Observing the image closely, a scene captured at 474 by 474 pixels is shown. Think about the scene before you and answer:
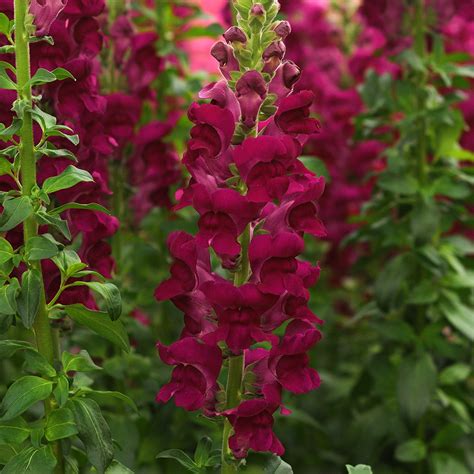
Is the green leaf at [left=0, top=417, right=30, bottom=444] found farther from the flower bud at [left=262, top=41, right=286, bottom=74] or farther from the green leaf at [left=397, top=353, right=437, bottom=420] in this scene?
the green leaf at [left=397, top=353, right=437, bottom=420]

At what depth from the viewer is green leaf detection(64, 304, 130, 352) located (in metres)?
1.29

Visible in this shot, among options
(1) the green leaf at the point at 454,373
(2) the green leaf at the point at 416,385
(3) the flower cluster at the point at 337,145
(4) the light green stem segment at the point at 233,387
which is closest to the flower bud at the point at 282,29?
(4) the light green stem segment at the point at 233,387

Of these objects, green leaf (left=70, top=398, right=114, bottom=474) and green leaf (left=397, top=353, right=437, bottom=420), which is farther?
green leaf (left=397, top=353, right=437, bottom=420)

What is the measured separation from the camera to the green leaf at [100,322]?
4.24 feet

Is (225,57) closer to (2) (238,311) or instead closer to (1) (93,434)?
(2) (238,311)

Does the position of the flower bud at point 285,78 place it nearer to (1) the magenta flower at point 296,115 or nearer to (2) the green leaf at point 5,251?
(1) the magenta flower at point 296,115

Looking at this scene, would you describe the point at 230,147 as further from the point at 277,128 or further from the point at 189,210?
the point at 189,210

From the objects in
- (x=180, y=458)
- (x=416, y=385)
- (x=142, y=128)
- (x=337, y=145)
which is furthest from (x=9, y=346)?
(x=337, y=145)

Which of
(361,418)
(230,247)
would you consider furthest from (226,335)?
(361,418)

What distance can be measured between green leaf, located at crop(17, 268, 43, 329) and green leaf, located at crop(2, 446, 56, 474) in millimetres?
174

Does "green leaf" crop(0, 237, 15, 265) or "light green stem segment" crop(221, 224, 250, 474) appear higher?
"green leaf" crop(0, 237, 15, 265)

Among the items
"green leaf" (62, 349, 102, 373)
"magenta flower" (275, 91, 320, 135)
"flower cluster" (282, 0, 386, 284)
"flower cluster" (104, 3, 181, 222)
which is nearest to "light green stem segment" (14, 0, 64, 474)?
"green leaf" (62, 349, 102, 373)

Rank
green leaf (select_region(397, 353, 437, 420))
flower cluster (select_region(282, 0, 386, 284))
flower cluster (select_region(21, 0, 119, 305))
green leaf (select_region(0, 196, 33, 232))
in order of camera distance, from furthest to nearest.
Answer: flower cluster (select_region(282, 0, 386, 284))
green leaf (select_region(397, 353, 437, 420))
flower cluster (select_region(21, 0, 119, 305))
green leaf (select_region(0, 196, 33, 232))

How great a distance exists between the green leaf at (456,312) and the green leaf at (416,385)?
0.11m
